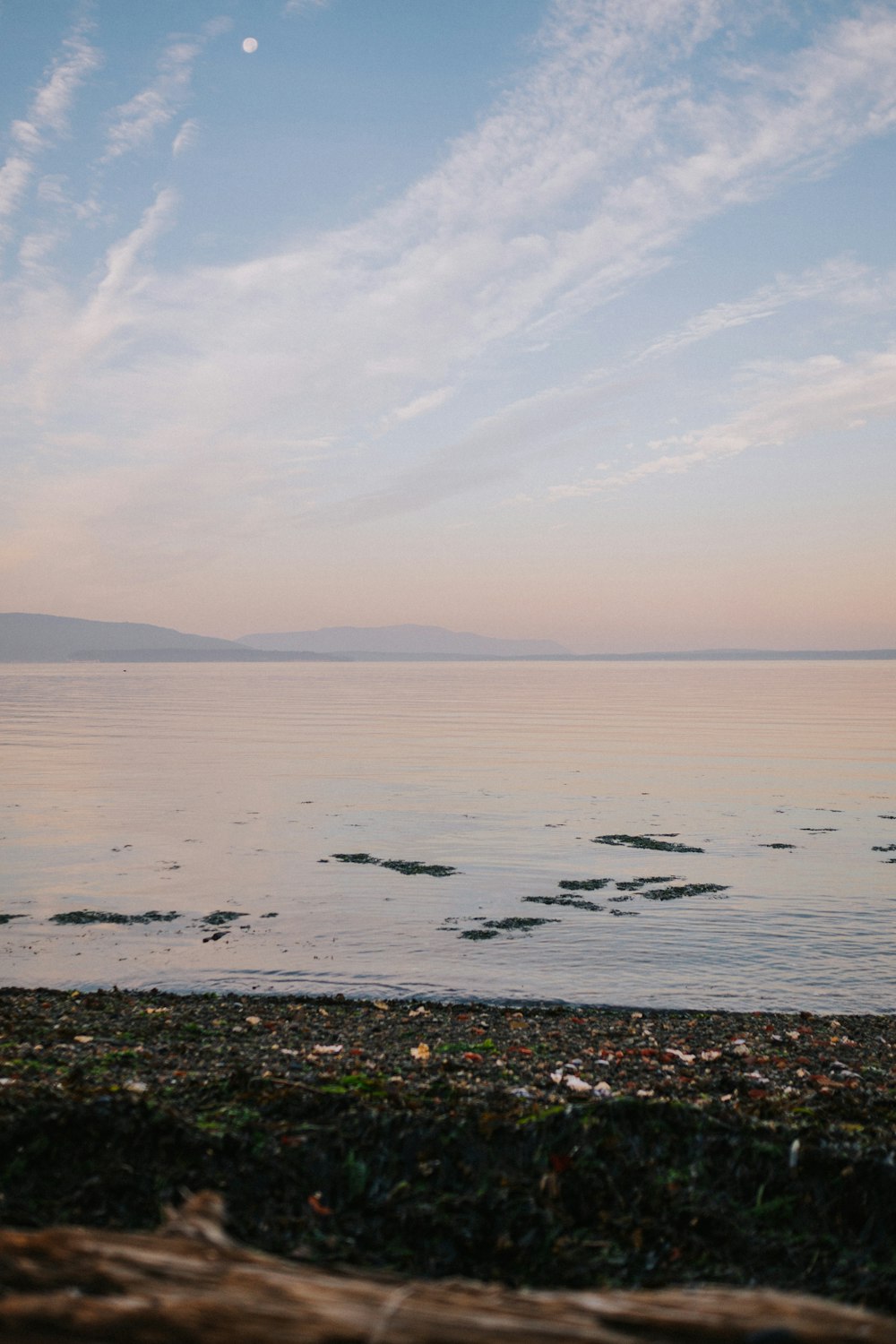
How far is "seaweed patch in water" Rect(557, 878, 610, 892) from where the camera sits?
20.1 meters

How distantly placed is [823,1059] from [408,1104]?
5.36 metres

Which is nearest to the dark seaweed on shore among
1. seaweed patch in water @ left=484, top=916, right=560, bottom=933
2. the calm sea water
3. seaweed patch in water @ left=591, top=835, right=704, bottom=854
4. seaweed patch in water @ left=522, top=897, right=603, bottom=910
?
seaweed patch in water @ left=522, top=897, right=603, bottom=910

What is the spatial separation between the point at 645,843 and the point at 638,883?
396 centimetres

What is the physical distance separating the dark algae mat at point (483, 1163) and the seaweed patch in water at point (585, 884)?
34.6 ft

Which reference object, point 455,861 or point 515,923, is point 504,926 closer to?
point 515,923

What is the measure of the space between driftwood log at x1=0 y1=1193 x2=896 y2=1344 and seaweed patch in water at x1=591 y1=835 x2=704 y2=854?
21132 millimetres

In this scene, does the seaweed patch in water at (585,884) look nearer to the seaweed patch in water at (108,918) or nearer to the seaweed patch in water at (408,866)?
the seaweed patch in water at (408,866)

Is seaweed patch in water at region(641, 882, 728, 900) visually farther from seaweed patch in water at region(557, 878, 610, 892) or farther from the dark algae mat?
the dark algae mat

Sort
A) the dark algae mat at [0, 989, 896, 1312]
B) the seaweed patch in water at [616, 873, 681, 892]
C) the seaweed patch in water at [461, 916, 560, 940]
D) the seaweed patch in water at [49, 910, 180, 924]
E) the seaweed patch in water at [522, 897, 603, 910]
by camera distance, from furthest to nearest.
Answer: the seaweed patch in water at [616, 873, 681, 892]
the seaweed patch in water at [522, 897, 603, 910]
the seaweed patch in water at [49, 910, 180, 924]
the seaweed patch in water at [461, 916, 560, 940]
the dark algae mat at [0, 989, 896, 1312]

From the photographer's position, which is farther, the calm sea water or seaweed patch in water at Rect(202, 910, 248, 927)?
seaweed patch in water at Rect(202, 910, 248, 927)

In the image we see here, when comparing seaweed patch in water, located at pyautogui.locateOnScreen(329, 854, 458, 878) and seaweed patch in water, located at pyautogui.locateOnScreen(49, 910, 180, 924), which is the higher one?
seaweed patch in water, located at pyautogui.locateOnScreen(329, 854, 458, 878)

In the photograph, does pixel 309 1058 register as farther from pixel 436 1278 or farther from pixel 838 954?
pixel 838 954

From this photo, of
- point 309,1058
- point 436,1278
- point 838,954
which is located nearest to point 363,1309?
point 436,1278

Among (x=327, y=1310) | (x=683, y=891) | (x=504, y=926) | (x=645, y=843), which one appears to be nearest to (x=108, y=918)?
(x=504, y=926)
